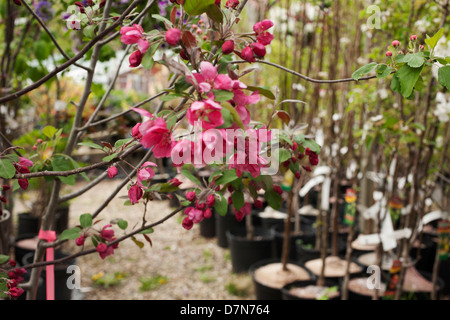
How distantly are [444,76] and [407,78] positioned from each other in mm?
65

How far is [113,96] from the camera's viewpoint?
717 centimetres

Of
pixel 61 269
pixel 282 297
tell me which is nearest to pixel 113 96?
pixel 61 269

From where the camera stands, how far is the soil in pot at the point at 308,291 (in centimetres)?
221

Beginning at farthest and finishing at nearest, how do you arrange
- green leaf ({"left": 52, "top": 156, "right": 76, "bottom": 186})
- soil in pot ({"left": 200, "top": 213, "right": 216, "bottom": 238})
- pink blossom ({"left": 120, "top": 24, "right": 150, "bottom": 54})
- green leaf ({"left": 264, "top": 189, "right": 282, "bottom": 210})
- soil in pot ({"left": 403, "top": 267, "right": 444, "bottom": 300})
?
soil in pot ({"left": 200, "top": 213, "right": 216, "bottom": 238}) → soil in pot ({"left": 403, "top": 267, "right": 444, "bottom": 300}) → green leaf ({"left": 52, "top": 156, "right": 76, "bottom": 186}) → green leaf ({"left": 264, "top": 189, "right": 282, "bottom": 210}) → pink blossom ({"left": 120, "top": 24, "right": 150, "bottom": 54})

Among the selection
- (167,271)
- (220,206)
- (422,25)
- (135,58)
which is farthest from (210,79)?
(167,271)

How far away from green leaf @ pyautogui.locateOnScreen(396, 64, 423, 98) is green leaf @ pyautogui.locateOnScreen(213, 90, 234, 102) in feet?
1.18

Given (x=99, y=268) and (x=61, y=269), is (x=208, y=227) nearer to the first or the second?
(x=99, y=268)

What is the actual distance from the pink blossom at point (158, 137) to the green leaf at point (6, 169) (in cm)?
34

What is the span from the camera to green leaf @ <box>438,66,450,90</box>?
0.77 meters

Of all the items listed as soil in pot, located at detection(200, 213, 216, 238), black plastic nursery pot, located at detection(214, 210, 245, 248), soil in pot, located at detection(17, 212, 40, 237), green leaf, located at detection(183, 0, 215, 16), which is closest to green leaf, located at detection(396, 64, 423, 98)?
green leaf, located at detection(183, 0, 215, 16)

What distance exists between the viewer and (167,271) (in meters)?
3.08

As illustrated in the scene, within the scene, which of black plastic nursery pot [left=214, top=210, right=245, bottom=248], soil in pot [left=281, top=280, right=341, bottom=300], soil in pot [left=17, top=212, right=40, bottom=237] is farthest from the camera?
black plastic nursery pot [left=214, top=210, right=245, bottom=248]

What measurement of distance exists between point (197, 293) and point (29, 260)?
1082mm

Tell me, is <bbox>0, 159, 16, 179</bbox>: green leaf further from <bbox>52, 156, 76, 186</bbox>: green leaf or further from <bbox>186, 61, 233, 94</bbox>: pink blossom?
<bbox>186, 61, 233, 94</bbox>: pink blossom
